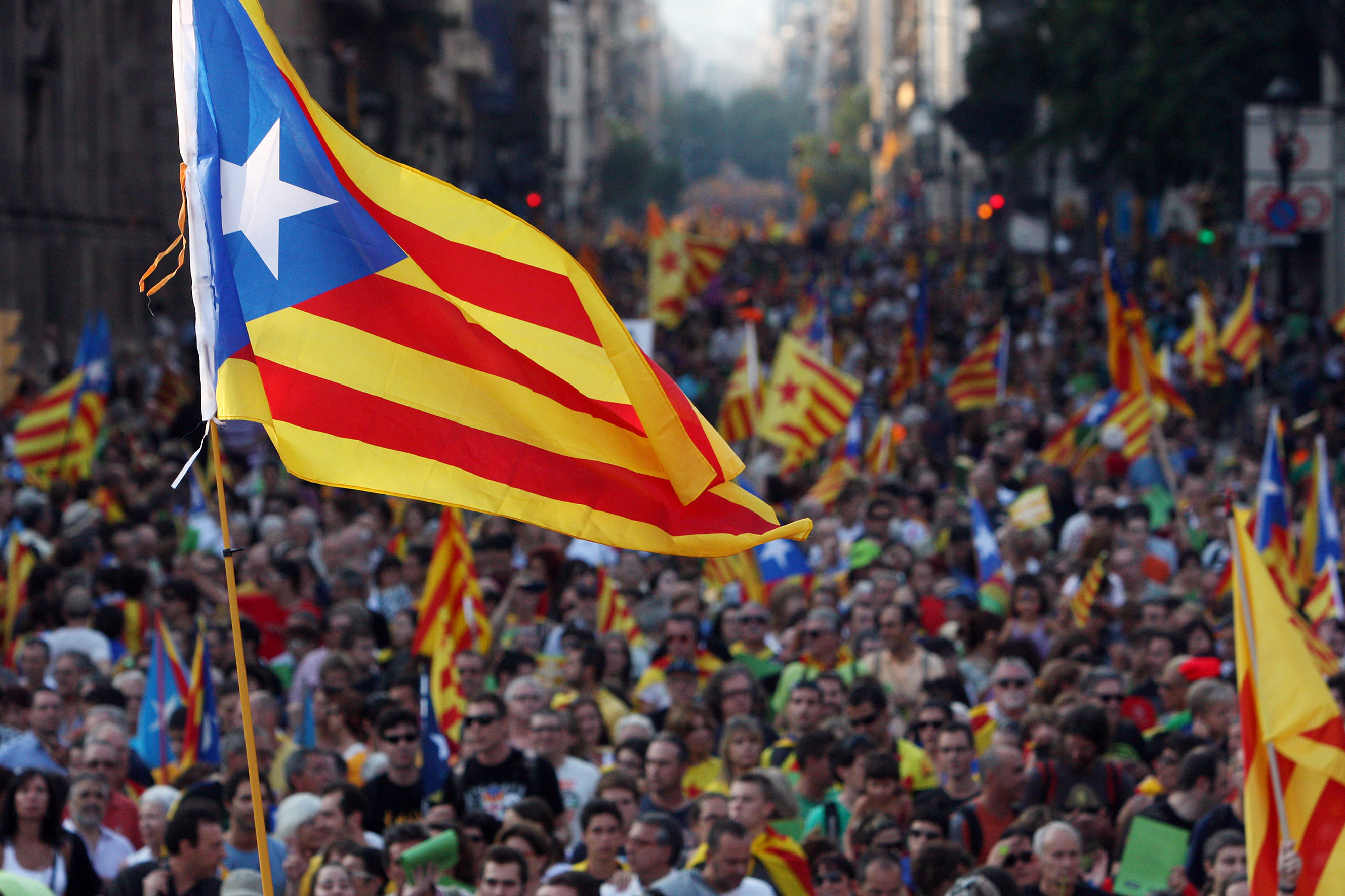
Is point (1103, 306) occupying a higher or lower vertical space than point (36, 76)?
lower

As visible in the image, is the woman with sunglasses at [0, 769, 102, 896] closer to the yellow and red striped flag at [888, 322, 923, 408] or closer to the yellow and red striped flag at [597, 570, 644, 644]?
the yellow and red striped flag at [597, 570, 644, 644]

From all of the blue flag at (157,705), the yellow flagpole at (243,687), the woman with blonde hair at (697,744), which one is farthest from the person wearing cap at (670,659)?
the yellow flagpole at (243,687)

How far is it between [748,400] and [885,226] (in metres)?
80.9

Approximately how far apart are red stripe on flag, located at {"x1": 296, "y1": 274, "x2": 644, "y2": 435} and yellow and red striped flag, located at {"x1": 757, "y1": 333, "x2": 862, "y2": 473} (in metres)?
11.9

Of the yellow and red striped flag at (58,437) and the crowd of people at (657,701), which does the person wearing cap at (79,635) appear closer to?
the crowd of people at (657,701)

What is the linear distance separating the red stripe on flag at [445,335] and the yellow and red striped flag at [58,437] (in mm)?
12176

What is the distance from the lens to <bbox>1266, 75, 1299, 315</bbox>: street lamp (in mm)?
19891

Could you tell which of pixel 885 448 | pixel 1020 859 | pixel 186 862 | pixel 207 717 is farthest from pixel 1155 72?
pixel 186 862

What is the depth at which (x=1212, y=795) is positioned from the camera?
7.71 metres

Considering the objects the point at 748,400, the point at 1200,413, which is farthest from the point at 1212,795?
the point at 1200,413

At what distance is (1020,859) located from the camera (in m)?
7.15

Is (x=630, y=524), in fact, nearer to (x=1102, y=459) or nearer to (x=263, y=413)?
(x=263, y=413)

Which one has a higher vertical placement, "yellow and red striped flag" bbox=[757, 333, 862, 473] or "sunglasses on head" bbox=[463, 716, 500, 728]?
"yellow and red striped flag" bbox=[757, 333, 862, 473]

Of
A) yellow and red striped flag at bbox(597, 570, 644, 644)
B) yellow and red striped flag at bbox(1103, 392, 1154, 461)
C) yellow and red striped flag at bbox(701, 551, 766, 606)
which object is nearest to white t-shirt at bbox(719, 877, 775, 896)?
yellow and red striped flag at bbox(597, 570, 644, 644)
